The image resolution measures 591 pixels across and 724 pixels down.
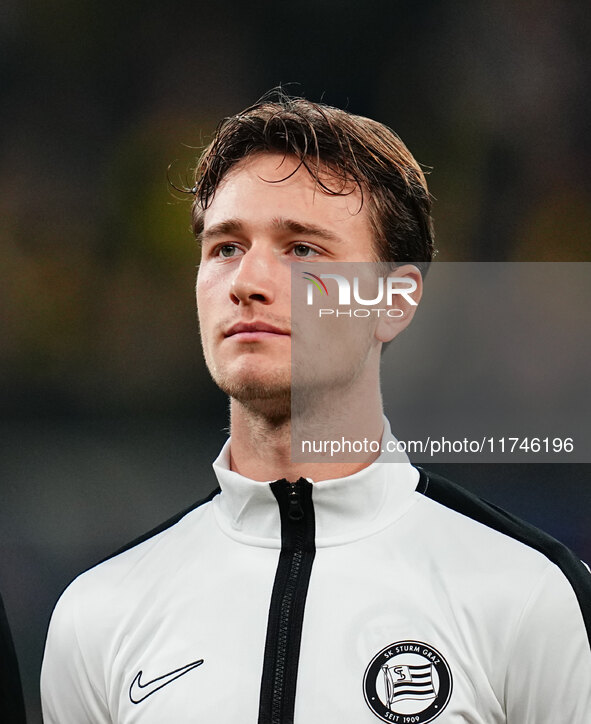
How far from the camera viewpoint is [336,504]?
4.55 feet

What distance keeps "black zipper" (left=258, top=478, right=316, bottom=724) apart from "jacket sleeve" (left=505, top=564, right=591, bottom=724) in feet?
1.03

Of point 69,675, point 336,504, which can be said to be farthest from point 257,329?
point 69,675

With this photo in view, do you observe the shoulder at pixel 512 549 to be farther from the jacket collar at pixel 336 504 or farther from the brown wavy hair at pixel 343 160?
the brown wavy hair at pixel 343 160

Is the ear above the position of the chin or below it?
above

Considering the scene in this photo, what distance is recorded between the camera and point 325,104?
5.52ft

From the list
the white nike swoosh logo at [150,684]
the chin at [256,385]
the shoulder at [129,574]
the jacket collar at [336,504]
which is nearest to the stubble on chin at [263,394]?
the chin at [256,385]

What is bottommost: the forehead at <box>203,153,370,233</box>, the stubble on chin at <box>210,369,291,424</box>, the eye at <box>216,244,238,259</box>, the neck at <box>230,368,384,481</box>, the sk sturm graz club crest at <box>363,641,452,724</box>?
the sk sturm graz club crest at <box>363,641,452,724</box>

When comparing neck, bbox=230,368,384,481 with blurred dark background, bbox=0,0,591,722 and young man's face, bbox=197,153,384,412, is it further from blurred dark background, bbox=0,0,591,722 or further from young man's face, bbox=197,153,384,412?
blurred dark background, bbox=0,0,591,722

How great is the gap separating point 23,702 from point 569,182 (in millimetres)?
1370

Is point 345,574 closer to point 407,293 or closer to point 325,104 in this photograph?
point 407,293

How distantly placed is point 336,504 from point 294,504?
65 mm

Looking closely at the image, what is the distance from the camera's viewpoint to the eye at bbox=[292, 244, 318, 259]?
143 centimetres

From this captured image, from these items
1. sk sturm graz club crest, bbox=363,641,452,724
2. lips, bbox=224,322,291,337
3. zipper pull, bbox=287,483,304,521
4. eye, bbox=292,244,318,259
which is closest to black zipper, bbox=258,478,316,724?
zipper pull, bbox=287,483,304,521

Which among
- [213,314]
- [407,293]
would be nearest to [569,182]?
[407,293]
